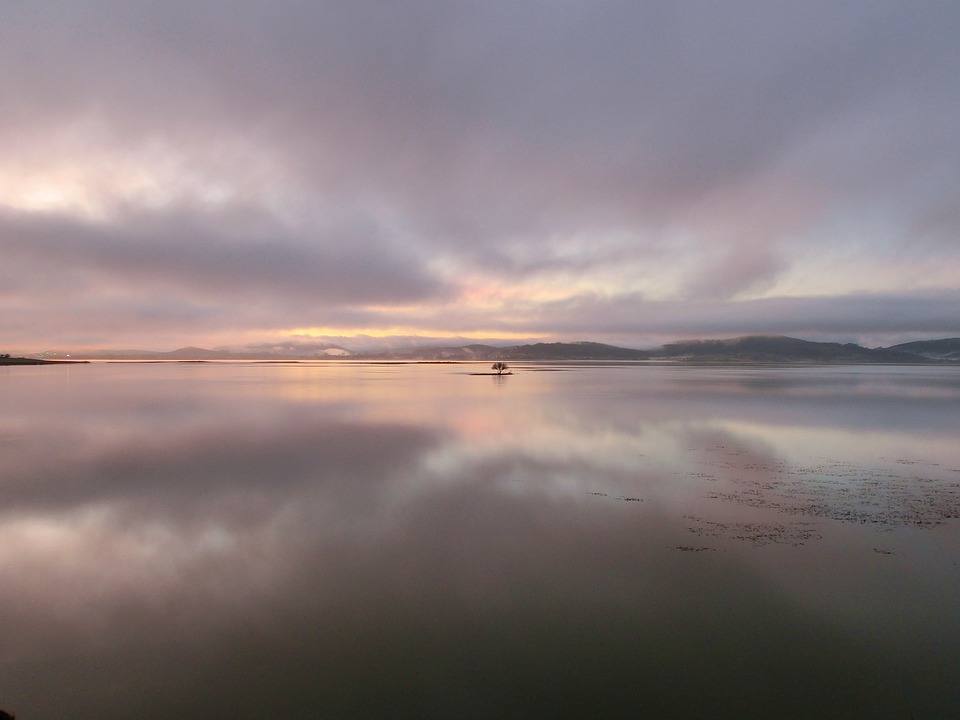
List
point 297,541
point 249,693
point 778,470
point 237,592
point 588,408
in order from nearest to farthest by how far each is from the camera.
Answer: point 249,693 → point 237,592 → point 297,541 → point 778,470 → point 588,408

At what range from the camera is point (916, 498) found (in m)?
9.81

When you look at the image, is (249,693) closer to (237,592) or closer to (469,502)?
(237,592)

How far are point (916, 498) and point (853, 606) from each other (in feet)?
19.4

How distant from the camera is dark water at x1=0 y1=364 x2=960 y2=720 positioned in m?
4.37

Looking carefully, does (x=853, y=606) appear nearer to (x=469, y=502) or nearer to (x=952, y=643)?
(x=952, y=643)

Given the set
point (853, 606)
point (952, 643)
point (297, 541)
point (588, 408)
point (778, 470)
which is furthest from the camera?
point (588, 408)

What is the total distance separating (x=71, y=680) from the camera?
14.8 ft

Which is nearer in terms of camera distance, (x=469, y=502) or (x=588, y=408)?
(x=469, y=502)

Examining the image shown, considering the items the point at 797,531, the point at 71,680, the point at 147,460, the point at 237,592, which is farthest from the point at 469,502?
the point at 147,460

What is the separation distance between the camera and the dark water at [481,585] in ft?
14.3

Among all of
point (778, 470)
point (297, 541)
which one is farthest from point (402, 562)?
point (778, 470)

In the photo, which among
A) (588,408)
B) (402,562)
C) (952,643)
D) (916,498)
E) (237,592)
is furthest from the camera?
(588,408)

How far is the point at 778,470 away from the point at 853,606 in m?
7.29

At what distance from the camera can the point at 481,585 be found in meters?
6.27
